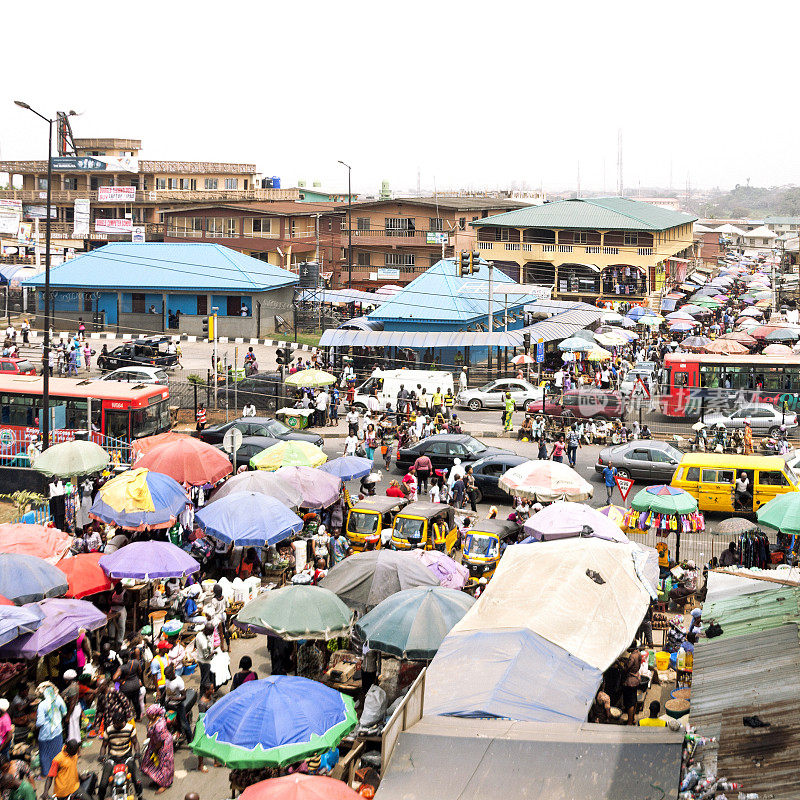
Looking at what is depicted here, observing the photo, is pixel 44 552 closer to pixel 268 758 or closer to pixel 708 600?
pixel 268 758

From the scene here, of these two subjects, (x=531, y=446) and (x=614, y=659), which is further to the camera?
(x=531, y=446)

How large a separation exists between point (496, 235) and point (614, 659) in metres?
62.3

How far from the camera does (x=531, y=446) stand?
32375 mm

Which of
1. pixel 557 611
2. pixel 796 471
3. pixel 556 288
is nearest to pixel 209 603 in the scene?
pixel 557 611

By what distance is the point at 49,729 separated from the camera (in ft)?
38.9

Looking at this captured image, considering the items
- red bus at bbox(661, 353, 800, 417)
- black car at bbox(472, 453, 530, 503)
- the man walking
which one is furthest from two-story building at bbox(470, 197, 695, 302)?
black car at bbox(472, 453, 530, 503)

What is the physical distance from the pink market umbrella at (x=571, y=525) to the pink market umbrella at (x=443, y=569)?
191cm

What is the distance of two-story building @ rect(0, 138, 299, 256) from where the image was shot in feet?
249

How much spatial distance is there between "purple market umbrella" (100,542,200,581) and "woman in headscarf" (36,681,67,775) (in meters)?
3.67

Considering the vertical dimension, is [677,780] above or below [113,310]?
below

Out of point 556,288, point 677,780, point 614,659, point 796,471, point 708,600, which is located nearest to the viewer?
point 677,780

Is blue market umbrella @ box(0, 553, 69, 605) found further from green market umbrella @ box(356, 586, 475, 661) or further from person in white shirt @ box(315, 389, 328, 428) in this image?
person in white shirt @ box(315, 389, 328, 428)

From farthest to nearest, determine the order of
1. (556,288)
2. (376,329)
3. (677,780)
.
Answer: (556,288) < (376,329) < (677,780)

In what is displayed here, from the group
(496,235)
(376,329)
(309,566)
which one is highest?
(496,235)
